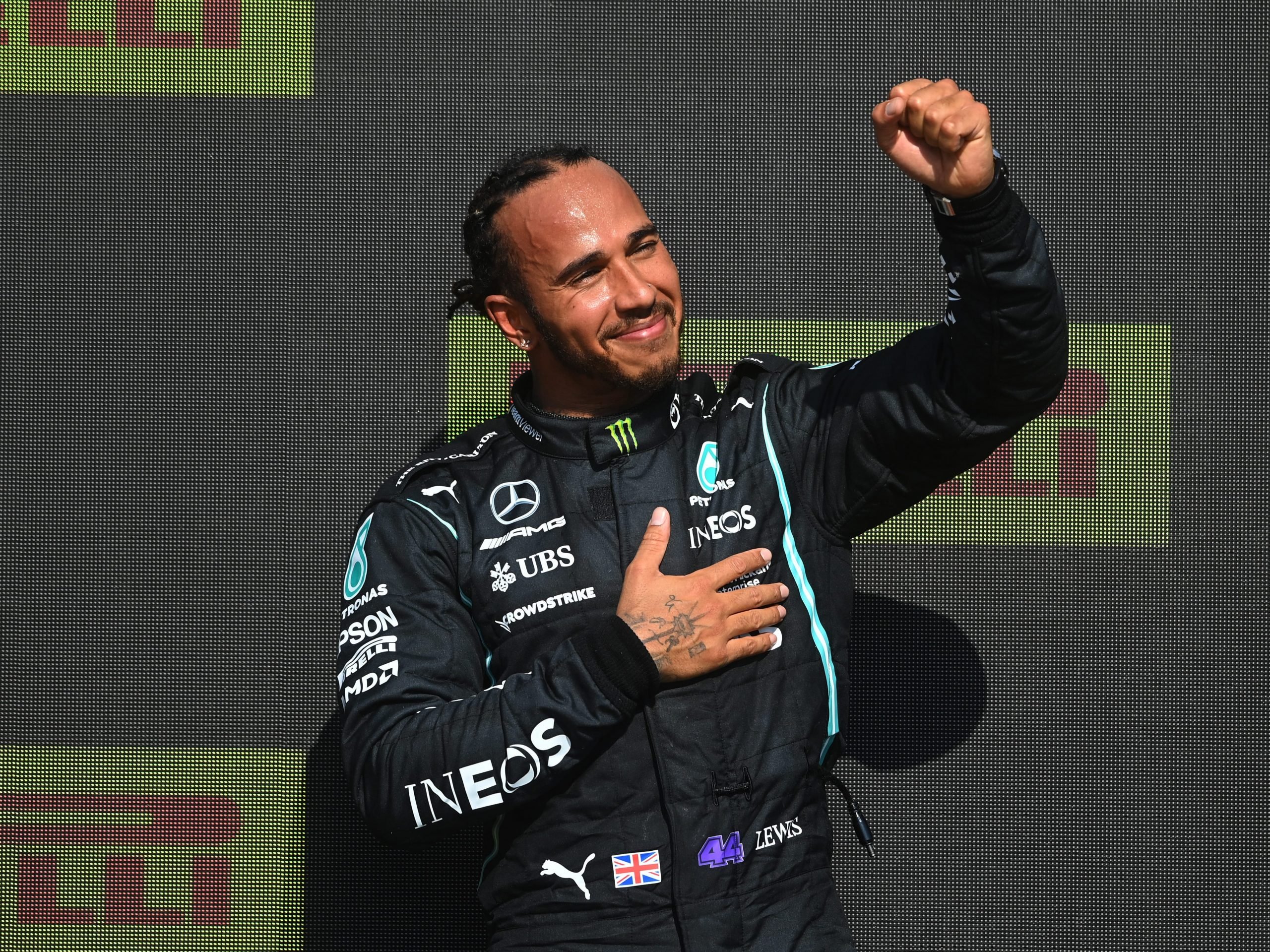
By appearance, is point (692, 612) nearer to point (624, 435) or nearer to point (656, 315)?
point (624, 435)

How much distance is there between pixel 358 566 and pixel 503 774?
1.14ft

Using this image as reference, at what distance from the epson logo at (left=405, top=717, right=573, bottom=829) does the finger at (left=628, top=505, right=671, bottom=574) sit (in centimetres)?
19

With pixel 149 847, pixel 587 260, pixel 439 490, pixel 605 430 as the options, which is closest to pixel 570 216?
pixel 587 260

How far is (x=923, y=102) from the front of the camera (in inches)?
43.2

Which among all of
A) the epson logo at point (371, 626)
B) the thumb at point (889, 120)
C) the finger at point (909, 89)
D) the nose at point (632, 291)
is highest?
the finger at point (909, 89)

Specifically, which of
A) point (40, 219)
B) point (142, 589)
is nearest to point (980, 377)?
point (142, 589)

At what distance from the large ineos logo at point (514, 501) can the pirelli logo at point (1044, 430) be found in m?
0.57

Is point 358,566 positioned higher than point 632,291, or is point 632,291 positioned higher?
point 632,291

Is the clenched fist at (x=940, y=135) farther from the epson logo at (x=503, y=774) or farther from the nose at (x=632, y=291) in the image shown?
the epson logo at (x=503, y=774)

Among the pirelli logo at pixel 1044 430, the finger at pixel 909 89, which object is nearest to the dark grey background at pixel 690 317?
the pirelli logo at pixel 1044 430

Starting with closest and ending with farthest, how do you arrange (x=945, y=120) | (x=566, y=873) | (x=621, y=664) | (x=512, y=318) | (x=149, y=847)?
1. (x=945, y=120)
2. (x=621, y=664)
3. (x=566, y=873)
4. (x=512, y=318)
5. (x=149, y=847)

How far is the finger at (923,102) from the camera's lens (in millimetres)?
1097

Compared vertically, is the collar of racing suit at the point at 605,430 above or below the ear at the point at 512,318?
below

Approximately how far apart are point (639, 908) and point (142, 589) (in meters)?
1.11
